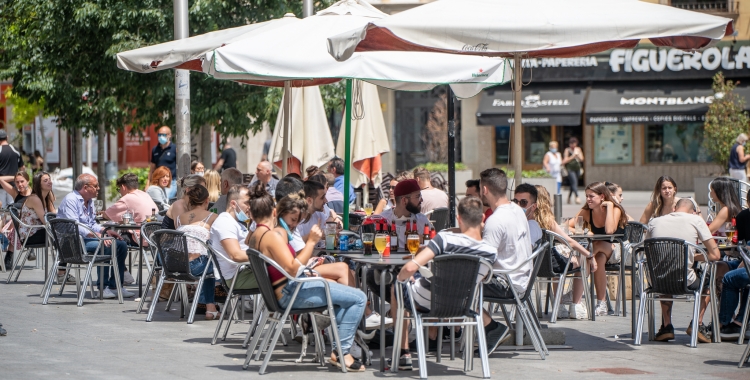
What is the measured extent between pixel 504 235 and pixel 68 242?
5.23m

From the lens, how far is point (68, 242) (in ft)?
Answer: 35.9

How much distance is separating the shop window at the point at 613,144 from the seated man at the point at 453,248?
80.7 ft

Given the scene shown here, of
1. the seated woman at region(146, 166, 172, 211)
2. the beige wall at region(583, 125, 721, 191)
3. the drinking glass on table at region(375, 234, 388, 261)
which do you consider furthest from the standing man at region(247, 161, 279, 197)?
the beige wall at region(583, 125, 721, 191)

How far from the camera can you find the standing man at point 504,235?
7594 millimetres

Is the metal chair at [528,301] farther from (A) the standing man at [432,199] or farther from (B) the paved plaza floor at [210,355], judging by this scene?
(A) the standing man at [432,199]

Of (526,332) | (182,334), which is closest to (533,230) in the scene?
(526,332)

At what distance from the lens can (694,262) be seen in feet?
30.7

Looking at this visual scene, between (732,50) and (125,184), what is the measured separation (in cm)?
2208

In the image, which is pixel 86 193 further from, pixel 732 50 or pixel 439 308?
pixel 732 50

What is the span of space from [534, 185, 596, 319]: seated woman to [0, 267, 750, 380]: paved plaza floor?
0.21 meters

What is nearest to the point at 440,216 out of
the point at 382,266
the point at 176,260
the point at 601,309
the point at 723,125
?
the point at 601,309

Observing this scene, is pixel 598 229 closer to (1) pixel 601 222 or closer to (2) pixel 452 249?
(1) pixel 601 222

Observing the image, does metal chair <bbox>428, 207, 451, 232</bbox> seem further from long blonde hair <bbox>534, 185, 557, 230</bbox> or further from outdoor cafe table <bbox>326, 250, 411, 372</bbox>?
outdoor cafe table <bbox>326, 250, 411, 372</bbox>

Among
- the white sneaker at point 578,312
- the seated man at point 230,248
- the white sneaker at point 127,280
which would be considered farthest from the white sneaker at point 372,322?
the white sneaker at point 127,280
